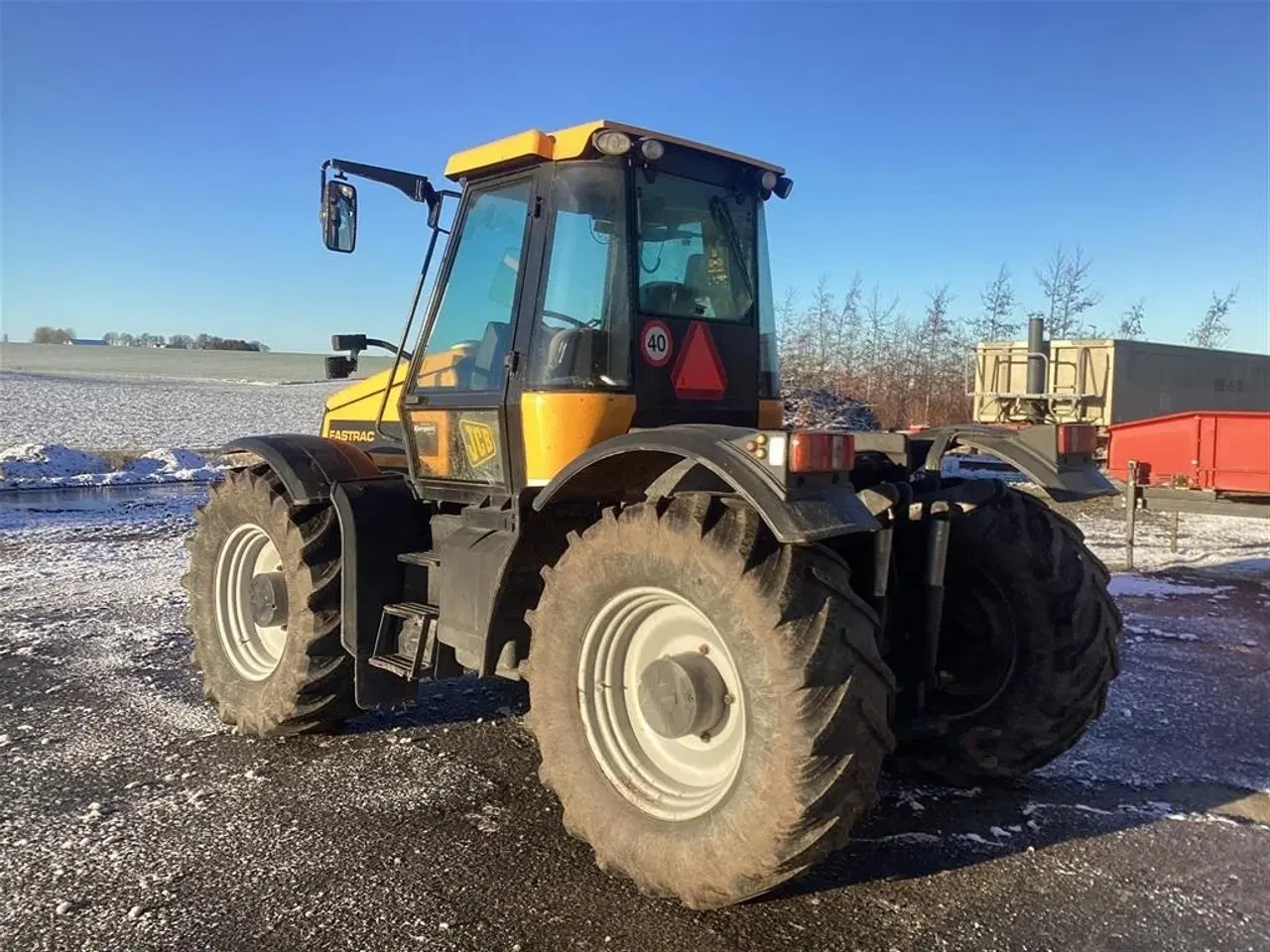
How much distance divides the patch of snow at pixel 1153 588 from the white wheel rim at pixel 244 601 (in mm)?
6956

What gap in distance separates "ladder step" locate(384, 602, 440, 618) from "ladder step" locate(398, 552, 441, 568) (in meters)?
0.19

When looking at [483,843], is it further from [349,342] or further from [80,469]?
[80,469]

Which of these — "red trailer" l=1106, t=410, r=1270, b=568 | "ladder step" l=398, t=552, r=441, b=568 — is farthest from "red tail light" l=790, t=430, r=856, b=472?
"red trailer" l=1106, t=410, r=1270, b=568

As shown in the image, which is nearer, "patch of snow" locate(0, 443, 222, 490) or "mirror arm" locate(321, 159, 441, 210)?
"mirror arm" locate(321, 159, 441, 210)

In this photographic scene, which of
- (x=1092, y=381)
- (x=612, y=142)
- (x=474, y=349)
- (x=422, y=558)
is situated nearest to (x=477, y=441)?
(x=474, y=349)

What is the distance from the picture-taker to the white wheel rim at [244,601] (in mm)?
5375

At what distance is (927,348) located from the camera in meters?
31.4

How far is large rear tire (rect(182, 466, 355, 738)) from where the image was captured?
15.6 ft

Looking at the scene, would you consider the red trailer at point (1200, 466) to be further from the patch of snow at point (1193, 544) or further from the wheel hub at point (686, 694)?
the wheel hub at point (686, 694)

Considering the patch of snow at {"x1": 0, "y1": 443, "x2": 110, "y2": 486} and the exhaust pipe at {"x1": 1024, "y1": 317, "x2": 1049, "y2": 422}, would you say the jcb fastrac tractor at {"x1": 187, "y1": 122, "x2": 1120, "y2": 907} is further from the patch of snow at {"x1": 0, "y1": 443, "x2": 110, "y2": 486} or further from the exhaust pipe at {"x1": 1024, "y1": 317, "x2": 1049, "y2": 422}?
the patch of snow at {"x1": 0, "y1": 443, "x2": 110, "y2": 486}

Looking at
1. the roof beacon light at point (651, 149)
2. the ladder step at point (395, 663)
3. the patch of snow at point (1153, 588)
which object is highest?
the roof beacon light at point (651, 149)

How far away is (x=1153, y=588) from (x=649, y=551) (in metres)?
7.30

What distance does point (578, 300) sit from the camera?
4.14 m

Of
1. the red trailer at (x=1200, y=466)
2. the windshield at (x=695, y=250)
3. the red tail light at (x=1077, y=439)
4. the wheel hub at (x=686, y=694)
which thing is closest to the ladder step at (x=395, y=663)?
the wheel hub at (x=686, y=694)
